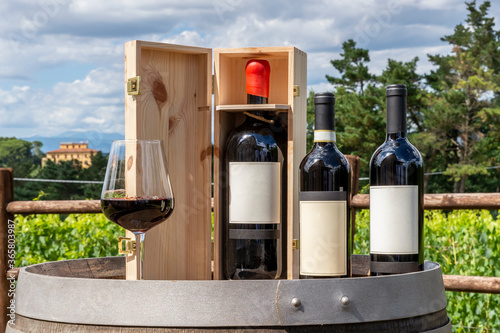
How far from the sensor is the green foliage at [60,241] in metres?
5.64

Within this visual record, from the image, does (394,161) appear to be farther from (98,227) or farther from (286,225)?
(98,227)

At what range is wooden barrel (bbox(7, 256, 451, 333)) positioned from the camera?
4.14 ft

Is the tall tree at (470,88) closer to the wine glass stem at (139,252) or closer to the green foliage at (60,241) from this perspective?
the green foliage at (60,241)

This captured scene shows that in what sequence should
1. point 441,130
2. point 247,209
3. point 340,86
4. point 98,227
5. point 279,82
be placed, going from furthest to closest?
point 340,86 < point 441,130 < point 98,227 < point 279,82 < point 247,209

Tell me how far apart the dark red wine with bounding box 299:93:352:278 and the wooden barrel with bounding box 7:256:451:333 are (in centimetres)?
19

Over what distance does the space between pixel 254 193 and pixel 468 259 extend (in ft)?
12.7

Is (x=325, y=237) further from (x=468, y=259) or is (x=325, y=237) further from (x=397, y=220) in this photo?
(x=468, y=259)

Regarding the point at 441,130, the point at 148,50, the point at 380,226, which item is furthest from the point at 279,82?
the point at 441,130

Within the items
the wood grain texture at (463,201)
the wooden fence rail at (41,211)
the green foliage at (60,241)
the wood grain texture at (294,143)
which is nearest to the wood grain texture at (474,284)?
the wooden fence rail at (41,211)

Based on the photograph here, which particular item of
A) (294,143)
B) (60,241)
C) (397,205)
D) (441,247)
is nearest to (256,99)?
(294,143)

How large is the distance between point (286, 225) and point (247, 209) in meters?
0.19

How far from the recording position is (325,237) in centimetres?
150

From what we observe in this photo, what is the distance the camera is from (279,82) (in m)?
1.93

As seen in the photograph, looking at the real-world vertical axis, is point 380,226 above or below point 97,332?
above
